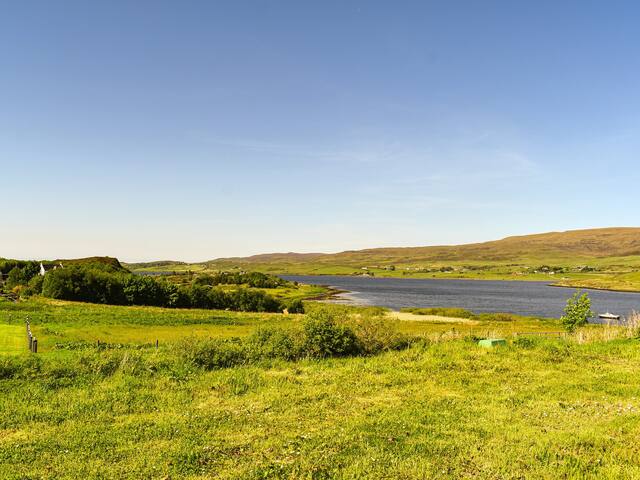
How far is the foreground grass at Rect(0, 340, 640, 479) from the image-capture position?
40.8 feet

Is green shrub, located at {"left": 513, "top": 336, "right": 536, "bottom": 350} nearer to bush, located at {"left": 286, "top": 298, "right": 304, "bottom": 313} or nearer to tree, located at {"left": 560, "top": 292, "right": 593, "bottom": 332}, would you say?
tree, located at {"left": 560, "top": 292, "right": 593, "bottom": 332}

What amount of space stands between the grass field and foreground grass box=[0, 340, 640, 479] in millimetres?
66

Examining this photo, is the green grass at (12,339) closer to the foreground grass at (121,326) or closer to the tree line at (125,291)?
the foreground grass at (121,326)

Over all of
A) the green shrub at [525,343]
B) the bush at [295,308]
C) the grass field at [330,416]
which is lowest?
the bush at [295,308]

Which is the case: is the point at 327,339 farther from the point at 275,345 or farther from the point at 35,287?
the point at 35,287

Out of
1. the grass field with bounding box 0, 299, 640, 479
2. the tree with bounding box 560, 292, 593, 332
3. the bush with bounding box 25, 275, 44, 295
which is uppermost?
the bush with bounding box 25, 275, 44, 295

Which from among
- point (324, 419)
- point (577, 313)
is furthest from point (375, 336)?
point (577, 313)

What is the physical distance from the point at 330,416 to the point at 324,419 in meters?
Answer: 0.42

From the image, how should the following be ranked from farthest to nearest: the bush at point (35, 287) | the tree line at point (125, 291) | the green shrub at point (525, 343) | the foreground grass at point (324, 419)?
the bush at point (35, 287)
the tree line at point (125, 291)
the green shrub at point (525, 343)
the foreground grass at point (324, 419)

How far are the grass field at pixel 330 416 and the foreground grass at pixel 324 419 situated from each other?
0.22 feet

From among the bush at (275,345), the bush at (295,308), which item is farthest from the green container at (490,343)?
the bush at (295,308)

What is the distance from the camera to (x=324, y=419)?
670 inches

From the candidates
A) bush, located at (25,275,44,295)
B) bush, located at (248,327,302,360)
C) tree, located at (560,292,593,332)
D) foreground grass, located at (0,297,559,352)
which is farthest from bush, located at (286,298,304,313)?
bush, located at (248,327,302,360)

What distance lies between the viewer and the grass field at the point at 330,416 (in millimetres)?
12453
